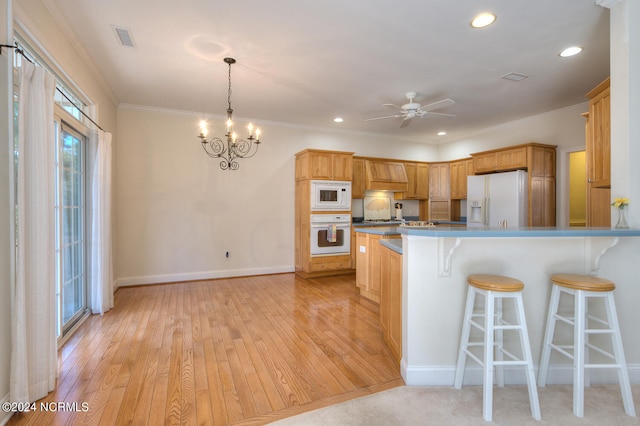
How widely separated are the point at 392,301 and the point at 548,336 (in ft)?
3.65

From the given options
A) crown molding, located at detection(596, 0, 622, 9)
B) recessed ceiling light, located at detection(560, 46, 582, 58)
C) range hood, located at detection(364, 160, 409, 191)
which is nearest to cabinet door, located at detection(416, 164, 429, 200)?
range hood, located at detection(364, 160, 409, 191)

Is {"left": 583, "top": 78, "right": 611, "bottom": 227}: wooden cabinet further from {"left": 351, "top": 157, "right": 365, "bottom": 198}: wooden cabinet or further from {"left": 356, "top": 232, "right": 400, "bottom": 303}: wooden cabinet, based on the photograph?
{"left": 351, "top": 157, "right": 365, "bottom": 198}: wooden cabinet

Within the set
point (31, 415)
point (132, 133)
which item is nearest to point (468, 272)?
point (31, 415)

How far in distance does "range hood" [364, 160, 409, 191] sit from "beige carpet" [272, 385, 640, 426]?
4.80 metres

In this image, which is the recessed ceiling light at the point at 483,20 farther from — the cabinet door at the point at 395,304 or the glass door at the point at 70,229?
the glass door at the point at 70,229

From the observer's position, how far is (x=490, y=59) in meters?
3.36

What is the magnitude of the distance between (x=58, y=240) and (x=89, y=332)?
1046 millimetres

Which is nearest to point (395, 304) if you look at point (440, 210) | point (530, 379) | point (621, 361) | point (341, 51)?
point (530, 379)

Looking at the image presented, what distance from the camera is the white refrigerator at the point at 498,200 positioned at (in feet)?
16.8

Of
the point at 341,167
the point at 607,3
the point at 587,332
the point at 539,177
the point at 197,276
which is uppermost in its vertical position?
the point at 607,3

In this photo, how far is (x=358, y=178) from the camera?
6.46 m

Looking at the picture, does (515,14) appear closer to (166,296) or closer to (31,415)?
(31,415)

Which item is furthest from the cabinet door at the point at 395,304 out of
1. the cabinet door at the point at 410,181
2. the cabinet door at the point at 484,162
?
the cabinet door at the point at 410,181

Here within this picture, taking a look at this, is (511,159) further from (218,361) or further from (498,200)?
(218,361)
